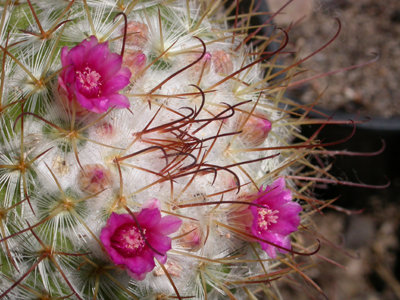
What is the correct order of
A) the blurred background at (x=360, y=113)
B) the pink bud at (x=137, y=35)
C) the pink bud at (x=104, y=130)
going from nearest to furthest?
the pink bud at (x=104, y=130)
the pink bud at (x=137, y=35)
the blurred background at (x=360, y=113)

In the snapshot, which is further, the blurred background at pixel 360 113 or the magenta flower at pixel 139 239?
the blurred background at pixel 360 113

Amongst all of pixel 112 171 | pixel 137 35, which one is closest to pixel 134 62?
pixel 137 35

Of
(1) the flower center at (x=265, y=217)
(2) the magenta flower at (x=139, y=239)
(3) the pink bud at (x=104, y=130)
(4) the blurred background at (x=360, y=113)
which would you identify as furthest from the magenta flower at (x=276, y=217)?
(4) the blurred background at (x=360, y=113)

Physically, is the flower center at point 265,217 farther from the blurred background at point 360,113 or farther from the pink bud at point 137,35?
the blurred background at point 360,113

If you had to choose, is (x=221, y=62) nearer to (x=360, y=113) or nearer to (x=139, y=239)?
(x=139, y=239)

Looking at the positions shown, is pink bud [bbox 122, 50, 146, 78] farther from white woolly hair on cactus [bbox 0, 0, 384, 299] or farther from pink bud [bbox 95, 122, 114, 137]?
pink bud [bbox 95, 122, 114, 137]

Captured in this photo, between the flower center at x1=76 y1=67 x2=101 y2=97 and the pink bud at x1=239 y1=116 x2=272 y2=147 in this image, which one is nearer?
the flower center at x1=76 y1=67 x2=101 y2=97

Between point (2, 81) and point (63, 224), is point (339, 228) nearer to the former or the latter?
point (63, 224)

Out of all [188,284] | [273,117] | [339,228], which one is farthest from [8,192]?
[339,228]

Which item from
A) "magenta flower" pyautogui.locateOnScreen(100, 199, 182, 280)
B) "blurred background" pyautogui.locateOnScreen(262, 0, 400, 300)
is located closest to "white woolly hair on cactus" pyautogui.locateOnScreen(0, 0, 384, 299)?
"magenta flower" pyautogui.locateOnScreen(100, 199, 182, 280)
